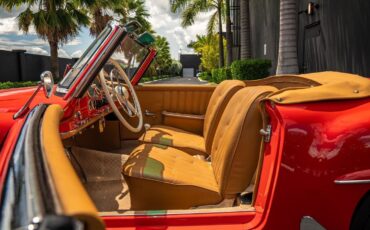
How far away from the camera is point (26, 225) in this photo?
66cm

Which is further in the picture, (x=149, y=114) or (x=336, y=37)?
(x=336, y=37)

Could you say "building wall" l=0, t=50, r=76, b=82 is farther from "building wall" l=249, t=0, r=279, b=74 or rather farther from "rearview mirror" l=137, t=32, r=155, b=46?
"rearview mirror" l=137, t=32, r=155, b=46

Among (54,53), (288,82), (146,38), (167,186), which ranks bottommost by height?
(167,186)

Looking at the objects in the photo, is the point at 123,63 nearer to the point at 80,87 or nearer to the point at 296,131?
the point at 80,87

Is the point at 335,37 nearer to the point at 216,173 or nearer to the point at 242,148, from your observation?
the point at 216,173

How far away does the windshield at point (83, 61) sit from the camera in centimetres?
251

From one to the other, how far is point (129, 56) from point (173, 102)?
2.70 feet

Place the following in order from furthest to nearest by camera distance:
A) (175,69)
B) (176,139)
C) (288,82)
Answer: (175,69) → (176,139) → (288,82)

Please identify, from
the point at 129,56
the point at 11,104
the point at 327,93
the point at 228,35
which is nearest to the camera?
the point at 327,93

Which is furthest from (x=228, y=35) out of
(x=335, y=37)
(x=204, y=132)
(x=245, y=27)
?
(x=204, y=132)

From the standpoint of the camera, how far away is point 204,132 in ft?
12.7

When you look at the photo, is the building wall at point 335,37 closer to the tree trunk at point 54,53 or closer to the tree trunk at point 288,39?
the tree trunk at point 288,39

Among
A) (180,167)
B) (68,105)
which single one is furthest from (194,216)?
(68,105)

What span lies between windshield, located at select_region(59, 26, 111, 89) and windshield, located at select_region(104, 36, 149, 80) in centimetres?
52
